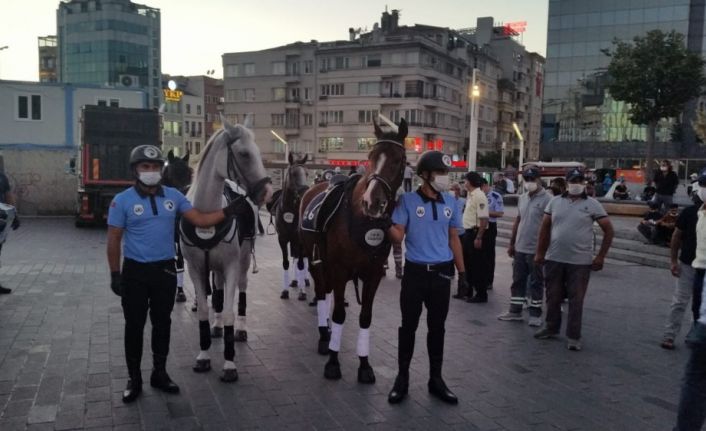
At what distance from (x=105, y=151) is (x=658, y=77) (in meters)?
28.3

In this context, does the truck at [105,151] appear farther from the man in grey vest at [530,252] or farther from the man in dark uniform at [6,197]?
the man in grey vest at [530,252]

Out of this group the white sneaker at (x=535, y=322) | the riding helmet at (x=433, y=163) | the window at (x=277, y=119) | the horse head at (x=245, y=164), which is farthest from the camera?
the window at (x=277, y=119)

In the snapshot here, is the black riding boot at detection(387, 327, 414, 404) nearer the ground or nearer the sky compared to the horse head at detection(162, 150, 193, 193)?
nearer the ground

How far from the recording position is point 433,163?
5.19 metres

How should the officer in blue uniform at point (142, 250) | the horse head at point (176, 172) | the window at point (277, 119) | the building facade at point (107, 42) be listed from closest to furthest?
the officer in blue uniform at point (142, 250) < the horse head at point (176, 172) < the window at point (277, 119) < the building facade at point (107, 42)

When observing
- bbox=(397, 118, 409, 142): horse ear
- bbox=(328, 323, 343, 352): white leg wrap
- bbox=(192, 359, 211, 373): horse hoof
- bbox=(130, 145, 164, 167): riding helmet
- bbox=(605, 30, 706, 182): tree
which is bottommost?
bbox=(192, 359, 211, 373): horse hoof

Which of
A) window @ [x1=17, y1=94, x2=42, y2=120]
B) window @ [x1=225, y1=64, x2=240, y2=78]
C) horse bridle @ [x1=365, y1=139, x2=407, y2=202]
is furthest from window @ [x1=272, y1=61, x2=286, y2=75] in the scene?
horse bridle @ [x1=365, y1=139, x2=407, y2=202]

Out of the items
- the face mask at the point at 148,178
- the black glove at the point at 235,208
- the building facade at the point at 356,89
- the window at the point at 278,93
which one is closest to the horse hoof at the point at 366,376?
the black glove at the point at 235,208

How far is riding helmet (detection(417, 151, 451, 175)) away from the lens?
519 cm

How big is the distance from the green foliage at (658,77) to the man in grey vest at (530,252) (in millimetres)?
26515

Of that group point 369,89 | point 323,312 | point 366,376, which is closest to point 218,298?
point 323,312

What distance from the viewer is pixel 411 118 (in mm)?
59219

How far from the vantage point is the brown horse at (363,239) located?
5074 mm

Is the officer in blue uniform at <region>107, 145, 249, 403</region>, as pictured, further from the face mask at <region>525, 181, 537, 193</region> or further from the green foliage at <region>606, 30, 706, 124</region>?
the green foliage at <region>606, 30, 706, 124</region>
